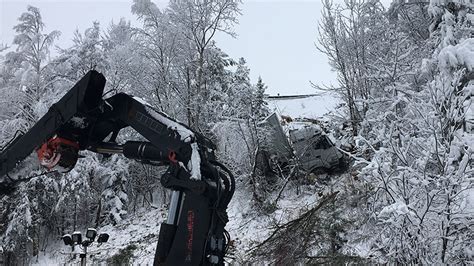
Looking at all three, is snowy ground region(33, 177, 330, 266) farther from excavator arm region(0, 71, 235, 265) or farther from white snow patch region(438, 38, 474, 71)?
excavator arm region(0, 71, 235, 265)

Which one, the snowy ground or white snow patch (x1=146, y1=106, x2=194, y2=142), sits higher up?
white snow patch (x1=146, y1=106, x2=194, y2=142)

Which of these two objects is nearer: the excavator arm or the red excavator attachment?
the excavator arm

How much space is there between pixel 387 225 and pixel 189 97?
16.5m

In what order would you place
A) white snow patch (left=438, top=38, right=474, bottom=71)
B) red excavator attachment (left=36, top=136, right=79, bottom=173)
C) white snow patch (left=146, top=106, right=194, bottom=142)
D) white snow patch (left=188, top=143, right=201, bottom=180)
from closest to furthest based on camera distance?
1. white snow patch (left=188, top=143, right=201, bottom=180)
2. white snow patch (left=146, top=106, right=194, bottom=142)
3. red excavator attachment (left=36, top=136, right=79, bottom=173)
4. white snow patch (left=438, top=38, right=474, bottom=71)

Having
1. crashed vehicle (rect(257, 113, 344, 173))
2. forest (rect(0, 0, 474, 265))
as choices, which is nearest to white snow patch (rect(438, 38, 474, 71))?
forest (rect(0, 0, 474, 265))

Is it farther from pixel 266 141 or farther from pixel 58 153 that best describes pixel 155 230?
pixel 58 153

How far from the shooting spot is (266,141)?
18531 mm

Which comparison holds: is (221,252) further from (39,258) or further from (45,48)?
(45,48)

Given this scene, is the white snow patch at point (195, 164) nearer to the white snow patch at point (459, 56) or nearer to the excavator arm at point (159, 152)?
the excavator arm at point (159, 152)

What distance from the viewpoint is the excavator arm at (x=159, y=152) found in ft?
12.7

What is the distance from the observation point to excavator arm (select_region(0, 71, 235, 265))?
12.7 feet

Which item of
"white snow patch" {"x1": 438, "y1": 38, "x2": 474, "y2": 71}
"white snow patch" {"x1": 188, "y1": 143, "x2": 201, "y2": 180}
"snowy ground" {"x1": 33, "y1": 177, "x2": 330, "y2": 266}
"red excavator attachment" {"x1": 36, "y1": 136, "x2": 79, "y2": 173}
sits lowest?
"snowy ground" {"x1": 33, "y1": 177, "x2": 330, "y2": 266}

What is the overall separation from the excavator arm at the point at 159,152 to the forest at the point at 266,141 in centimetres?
48

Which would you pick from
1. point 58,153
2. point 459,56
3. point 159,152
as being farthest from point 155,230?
point 159,152
